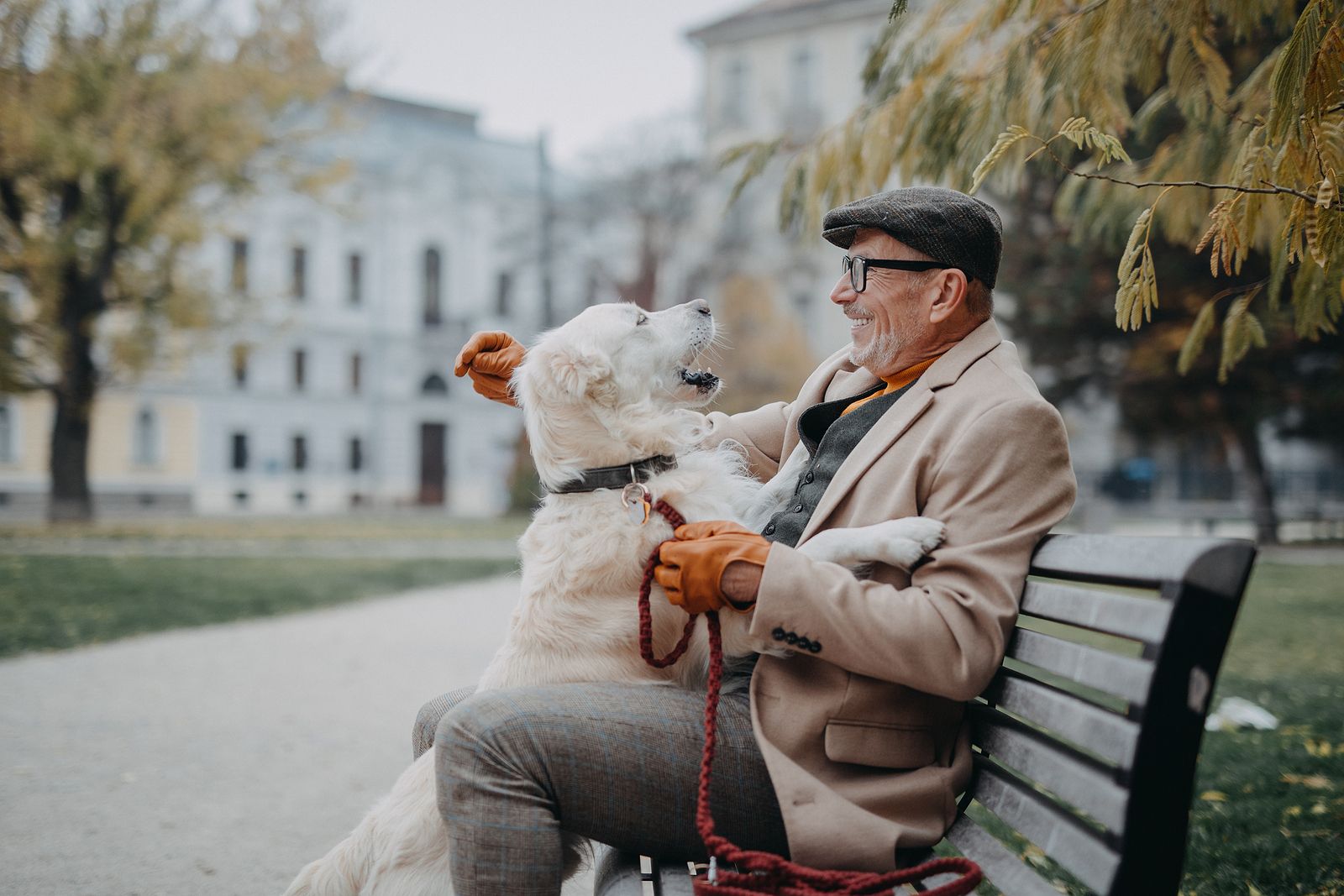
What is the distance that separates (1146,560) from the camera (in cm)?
174

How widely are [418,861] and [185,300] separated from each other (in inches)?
815

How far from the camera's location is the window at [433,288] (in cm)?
4584

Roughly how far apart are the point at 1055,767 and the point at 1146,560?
0.42m

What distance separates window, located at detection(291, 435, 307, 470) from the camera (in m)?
41.8

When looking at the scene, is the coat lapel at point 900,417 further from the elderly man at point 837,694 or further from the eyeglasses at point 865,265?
the eyeglasses at point 865,265

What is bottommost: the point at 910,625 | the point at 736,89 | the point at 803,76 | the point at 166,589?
the point at 166,589

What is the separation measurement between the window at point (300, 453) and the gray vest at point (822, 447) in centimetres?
4153

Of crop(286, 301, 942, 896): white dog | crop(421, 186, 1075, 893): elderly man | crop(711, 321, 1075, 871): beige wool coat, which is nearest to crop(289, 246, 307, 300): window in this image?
crop(286, 301, 942, 896): white dog

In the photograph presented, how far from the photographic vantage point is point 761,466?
3.34 metres

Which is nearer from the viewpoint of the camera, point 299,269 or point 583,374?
point 583,374

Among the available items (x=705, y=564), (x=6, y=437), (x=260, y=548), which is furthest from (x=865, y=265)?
(x=6, y=437)

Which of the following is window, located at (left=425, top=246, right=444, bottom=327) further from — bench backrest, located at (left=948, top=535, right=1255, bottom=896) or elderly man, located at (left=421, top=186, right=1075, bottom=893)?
bench backrest, located at (left=948, top=535, right=1255, bottom=896)

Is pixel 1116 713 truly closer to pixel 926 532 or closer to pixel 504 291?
pixel 926 532

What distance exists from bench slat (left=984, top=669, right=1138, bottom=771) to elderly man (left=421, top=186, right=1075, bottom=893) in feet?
0.38
